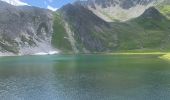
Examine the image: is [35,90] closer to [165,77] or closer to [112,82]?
[112,82]

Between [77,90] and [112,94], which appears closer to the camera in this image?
[112,94]

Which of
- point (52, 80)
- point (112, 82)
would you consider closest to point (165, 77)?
point (112, 82)

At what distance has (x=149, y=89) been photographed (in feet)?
303

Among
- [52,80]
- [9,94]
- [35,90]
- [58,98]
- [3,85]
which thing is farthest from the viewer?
[52,80]

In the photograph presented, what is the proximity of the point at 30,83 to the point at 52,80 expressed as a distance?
929 cm

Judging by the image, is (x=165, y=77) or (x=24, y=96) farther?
(x=165, y=77)

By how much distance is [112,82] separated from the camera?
10619 cm

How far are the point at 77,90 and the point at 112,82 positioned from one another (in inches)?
658

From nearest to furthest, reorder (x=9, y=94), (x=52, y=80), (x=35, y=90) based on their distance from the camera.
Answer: (x=9, y=94), (x=35, y=90), (x=52, y=80)

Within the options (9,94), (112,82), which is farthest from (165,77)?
(9,94)

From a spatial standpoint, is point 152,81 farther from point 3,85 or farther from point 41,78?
point 3,85

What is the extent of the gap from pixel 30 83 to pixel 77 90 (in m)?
20.7

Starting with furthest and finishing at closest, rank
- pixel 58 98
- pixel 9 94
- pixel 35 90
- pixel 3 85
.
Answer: pixel 3 85
pixel 35 90
pixel 9 94
pixel 58 98

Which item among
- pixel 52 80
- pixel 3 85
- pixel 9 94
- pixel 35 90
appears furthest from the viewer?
pixel 52 80
